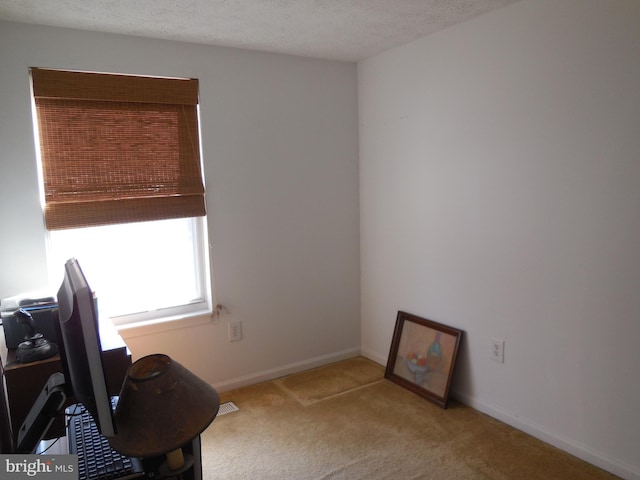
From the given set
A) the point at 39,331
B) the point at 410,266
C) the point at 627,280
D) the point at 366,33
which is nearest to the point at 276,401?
the point at 410,266

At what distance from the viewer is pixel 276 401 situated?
2924 millimetres

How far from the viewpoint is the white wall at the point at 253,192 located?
2.41m

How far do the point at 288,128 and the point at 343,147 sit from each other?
18.4 inches

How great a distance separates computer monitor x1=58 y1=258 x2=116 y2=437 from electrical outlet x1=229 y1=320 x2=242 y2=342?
1927 millimetres

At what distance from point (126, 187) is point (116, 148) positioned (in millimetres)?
224

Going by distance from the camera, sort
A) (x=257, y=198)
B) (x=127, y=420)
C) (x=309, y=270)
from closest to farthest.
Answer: (x=127, y=420) < (x=257, y=198) < (x=309, y=270)

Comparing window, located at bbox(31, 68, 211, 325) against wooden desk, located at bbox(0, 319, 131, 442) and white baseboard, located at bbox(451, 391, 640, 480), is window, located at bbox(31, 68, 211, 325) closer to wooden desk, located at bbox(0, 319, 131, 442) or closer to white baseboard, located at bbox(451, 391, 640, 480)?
wooden desk, located at bbox(0, 319, 131, 442)

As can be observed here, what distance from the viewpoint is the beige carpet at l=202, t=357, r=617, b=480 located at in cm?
220

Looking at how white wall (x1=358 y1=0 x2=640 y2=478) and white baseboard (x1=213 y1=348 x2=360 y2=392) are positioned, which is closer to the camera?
white wall (x1=358 y1=0 x2=640 y2=478)

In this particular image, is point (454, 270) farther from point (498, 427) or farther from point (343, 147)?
point (343, 147)

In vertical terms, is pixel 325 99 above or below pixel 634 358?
above

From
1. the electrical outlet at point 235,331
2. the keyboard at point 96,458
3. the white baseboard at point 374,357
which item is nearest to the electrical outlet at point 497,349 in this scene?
the white baseboard at point 374,357

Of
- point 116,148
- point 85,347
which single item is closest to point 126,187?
point 116,148

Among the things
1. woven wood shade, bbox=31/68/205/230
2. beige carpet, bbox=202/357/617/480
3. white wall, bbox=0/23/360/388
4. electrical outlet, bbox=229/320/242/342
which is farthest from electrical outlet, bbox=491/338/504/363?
woven wood shade, bbox=31/68/205/230
